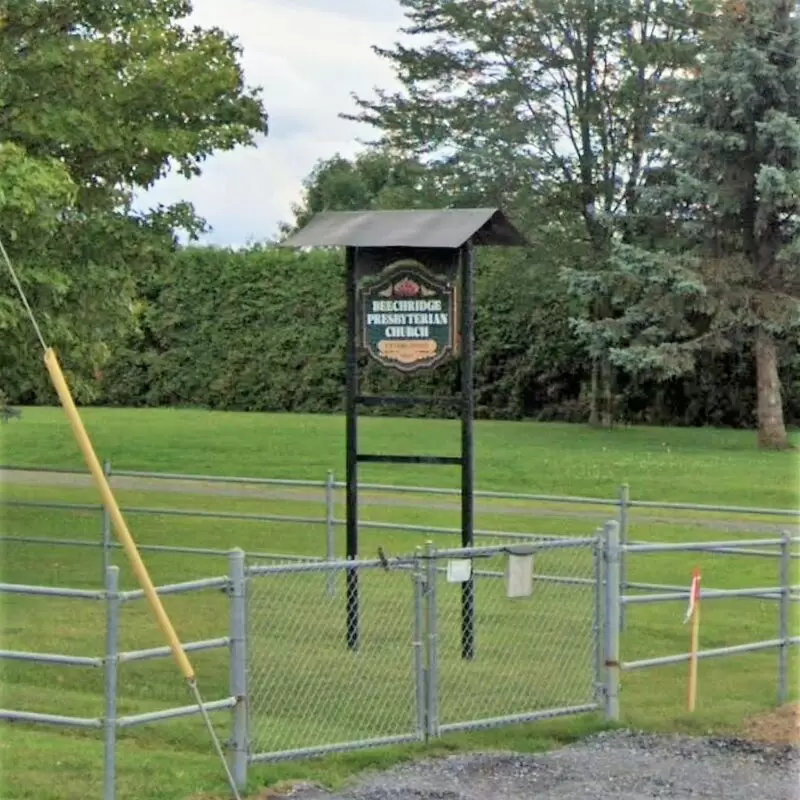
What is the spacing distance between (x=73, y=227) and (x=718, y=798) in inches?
342

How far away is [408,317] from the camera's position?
10.6m

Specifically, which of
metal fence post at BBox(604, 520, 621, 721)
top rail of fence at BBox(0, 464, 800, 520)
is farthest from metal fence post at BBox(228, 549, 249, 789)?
top rail of fence at BBox(0, 464, 800, 520)

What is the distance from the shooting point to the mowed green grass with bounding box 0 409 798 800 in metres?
7.85

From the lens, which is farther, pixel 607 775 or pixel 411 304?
pixel 411 304

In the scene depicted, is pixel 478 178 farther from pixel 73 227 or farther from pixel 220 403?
pixel 73 227

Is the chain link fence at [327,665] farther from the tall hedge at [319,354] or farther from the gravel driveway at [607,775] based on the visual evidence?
the tall hedge at [319,354]

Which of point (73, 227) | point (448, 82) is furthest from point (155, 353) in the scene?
point (73, 227)

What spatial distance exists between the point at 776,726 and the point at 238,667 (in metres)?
3.40

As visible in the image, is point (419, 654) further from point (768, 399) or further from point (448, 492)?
point (768, 399)

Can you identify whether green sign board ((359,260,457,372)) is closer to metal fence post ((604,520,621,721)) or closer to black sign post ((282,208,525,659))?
black sign post ((282,208,525,659))

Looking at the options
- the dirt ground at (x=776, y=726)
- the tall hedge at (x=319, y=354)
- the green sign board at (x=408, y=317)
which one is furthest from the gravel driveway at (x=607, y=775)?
the tall hedge at (x=319, y=354)

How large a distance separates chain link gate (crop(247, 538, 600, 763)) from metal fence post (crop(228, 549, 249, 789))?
16cm

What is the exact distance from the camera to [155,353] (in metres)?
39.4

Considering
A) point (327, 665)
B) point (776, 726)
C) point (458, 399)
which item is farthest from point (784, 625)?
point (327, 665)
